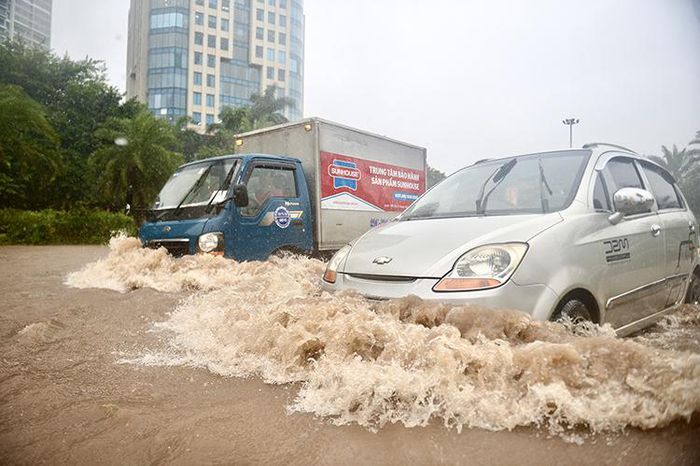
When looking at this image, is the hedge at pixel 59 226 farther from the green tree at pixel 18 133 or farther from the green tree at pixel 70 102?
the green tree at pixel 70 102

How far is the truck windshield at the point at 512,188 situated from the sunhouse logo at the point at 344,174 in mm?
3216

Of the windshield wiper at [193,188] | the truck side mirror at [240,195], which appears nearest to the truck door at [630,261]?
the truck side mirror at [240,195]

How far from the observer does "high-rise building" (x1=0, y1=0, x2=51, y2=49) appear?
3.23 metres

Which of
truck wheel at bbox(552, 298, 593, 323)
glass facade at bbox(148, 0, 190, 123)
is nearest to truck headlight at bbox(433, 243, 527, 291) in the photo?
truck wheel at bbox(552, 298, 593, 323)

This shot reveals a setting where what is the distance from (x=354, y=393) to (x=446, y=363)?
47 cm

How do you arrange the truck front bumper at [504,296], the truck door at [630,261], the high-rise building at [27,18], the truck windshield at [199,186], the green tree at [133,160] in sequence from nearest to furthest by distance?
1. the truck front bumper at [504,296]
2. the truck door at [630,261]
3. the high-rise building at [27,18]
4. the truck windshield at [199,186]
5. the green tree at [133,160]

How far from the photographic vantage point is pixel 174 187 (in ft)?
22.5

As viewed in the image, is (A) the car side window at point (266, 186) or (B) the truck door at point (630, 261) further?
(A) the car side window at point (266, 186)

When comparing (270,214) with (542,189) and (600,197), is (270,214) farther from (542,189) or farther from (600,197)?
(600,197)

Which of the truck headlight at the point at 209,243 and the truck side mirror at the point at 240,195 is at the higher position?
the truck side mirror at the point at 240,195

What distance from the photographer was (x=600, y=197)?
10.8ft

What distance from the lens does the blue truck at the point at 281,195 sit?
593cm

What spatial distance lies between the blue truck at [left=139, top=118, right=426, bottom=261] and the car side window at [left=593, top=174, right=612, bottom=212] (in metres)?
4.16

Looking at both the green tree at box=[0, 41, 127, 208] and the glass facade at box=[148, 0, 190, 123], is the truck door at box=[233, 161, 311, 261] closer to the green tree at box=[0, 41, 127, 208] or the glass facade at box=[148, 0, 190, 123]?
the green tree at box=[0, 41, 127, 208]
